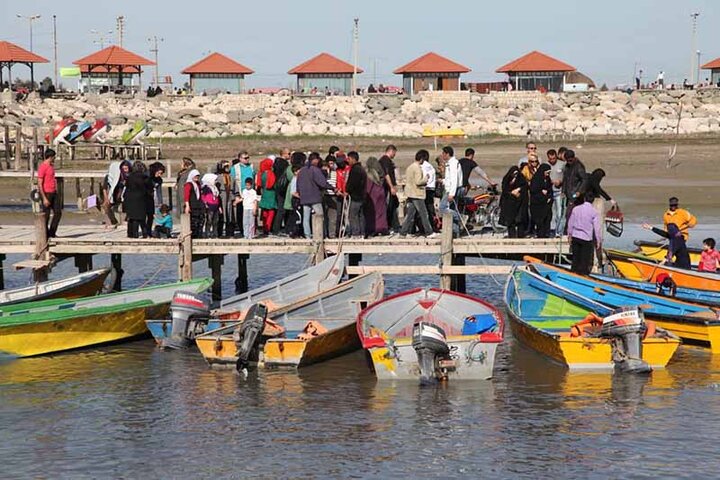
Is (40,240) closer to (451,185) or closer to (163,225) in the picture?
(163,225)

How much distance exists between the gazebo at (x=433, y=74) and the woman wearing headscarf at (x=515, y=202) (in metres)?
49.3

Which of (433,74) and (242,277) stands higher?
(433,74)

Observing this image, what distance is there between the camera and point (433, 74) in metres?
71.2

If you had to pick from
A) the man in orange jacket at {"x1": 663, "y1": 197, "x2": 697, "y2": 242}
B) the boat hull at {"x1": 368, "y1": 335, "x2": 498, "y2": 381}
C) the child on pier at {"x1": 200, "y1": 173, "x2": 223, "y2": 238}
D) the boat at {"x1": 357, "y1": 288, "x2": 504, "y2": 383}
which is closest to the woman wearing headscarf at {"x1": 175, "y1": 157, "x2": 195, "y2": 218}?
the child on pier at {"x1": 200, "y1": 173, "x2": 223, "y2": 238}

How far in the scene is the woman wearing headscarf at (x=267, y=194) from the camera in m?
22.4

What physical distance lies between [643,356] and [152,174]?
9.42 meters

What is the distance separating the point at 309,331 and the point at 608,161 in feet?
106

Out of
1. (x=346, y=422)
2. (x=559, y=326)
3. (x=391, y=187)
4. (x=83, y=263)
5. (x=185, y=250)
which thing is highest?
(x=391, y=187)

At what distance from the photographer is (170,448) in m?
14.6

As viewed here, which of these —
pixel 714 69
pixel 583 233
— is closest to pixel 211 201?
pixel 583 233

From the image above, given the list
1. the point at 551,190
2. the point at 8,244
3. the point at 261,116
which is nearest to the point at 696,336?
the point at 551,190

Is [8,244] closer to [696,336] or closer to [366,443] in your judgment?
[366,443]

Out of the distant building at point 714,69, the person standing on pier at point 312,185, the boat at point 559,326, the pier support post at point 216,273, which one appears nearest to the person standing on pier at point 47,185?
the pier support post at point 216,273

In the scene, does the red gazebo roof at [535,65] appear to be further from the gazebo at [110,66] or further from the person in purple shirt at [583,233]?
the person in purple shirt at [583,233]
